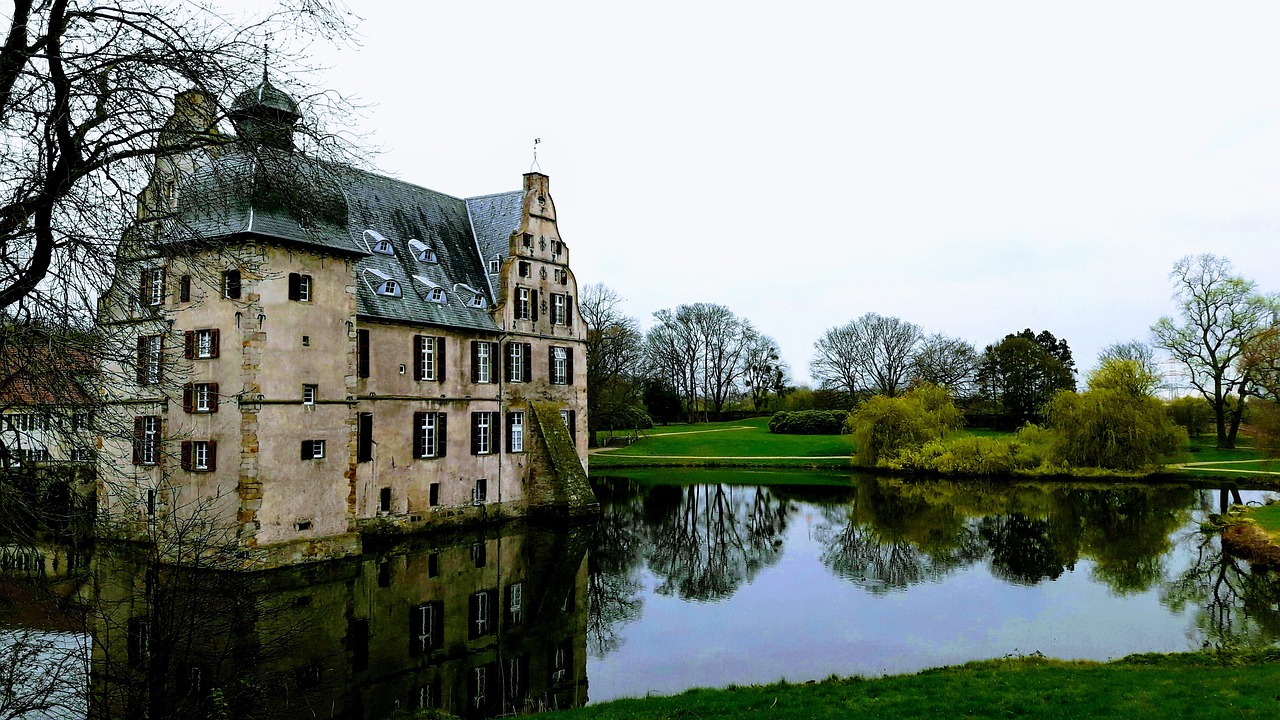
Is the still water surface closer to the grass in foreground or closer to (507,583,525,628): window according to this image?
(507,583,525,628): window

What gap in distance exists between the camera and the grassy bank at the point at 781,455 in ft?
123

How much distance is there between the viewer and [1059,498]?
32062mm

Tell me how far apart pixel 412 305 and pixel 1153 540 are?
22.8 m

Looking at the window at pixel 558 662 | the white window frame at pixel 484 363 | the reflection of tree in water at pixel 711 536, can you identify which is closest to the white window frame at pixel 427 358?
the white window frame at pixel 484 363

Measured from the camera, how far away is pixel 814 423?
62.0 m

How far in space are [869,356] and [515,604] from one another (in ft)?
189

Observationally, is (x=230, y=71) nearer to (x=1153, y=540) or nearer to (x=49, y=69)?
(x=49, y=69)

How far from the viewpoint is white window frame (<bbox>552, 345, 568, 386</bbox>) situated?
29.5 metres

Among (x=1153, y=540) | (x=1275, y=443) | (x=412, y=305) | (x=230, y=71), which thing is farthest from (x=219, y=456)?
(x=1275, y=443)

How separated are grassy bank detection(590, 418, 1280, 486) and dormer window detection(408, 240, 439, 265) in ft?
70.5

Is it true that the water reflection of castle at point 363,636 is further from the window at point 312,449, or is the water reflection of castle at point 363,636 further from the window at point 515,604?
the window at point 312,449

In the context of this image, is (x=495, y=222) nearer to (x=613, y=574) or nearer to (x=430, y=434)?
(x=430, y=434)

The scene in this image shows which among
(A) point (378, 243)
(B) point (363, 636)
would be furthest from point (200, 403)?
(B) point (363, 636)

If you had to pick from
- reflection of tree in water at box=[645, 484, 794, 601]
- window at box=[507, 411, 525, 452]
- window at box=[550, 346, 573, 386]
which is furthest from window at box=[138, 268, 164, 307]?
window at box=[550, 346, 573, 386]
